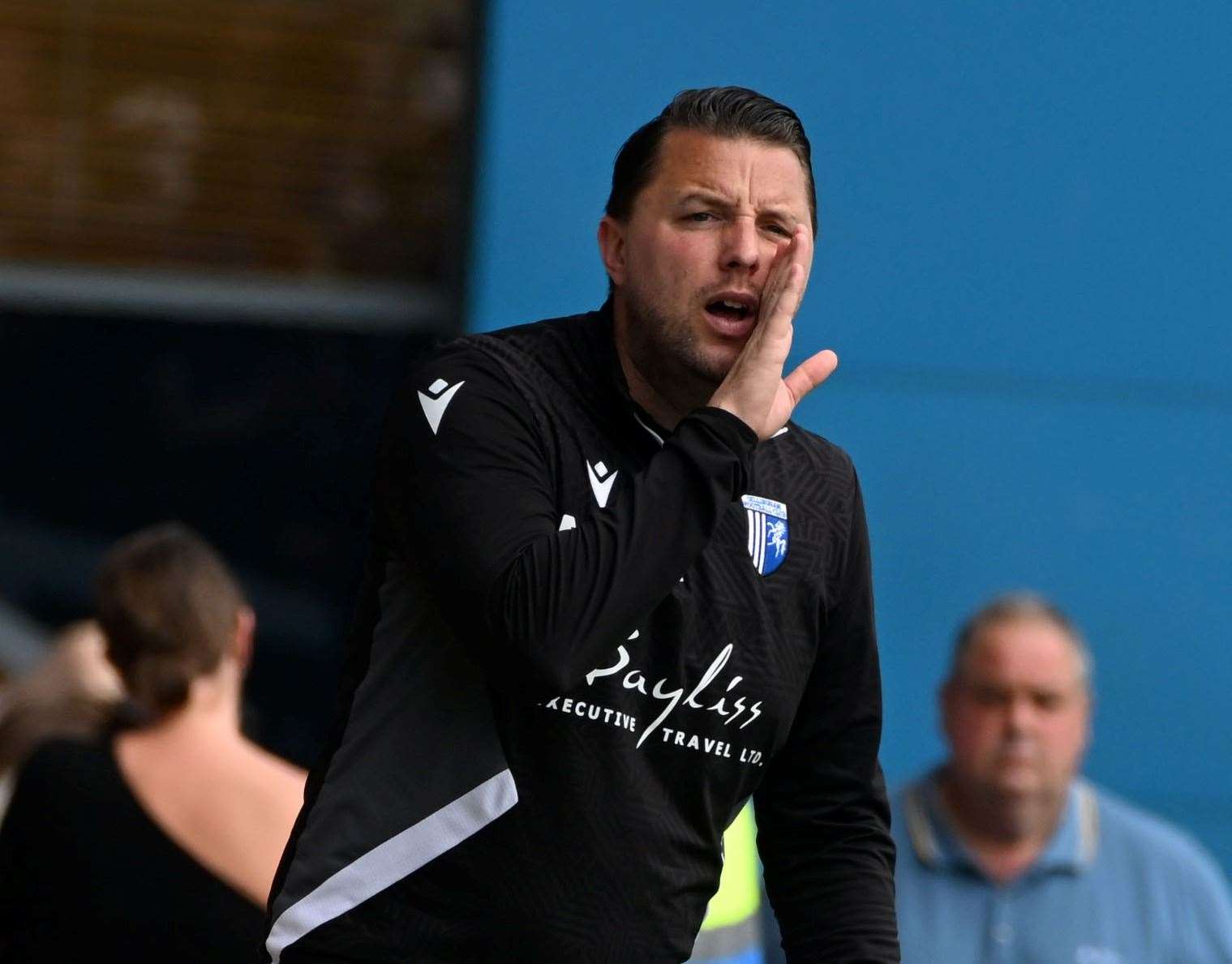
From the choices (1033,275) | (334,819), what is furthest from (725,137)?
(1033,275)

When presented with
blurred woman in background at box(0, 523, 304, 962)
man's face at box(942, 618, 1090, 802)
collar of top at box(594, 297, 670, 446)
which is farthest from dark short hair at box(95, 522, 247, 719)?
collar of top at box(594, 297, 670, 446)

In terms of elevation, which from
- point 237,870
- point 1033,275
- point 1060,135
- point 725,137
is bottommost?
point 237,870

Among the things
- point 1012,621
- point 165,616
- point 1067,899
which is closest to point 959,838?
point 1067,899

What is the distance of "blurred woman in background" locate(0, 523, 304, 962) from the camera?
329cm

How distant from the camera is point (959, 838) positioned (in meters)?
4.22

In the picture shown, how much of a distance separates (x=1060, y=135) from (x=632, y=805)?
4370mm

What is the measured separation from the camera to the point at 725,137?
221 centimetres

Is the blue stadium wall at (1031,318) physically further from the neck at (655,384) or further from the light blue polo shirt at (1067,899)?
the neck at (655,384)

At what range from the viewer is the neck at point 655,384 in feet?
7.29

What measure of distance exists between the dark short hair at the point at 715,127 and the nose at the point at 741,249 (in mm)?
118

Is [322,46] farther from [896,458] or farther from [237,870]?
[237,870]

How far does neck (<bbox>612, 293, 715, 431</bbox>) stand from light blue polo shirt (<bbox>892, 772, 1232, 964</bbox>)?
2.15 meters

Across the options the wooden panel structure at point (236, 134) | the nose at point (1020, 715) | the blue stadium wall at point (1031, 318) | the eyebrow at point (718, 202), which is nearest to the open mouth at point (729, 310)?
the eyebrow at point (718, 202)

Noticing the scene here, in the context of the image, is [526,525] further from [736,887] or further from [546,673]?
[736,887]
